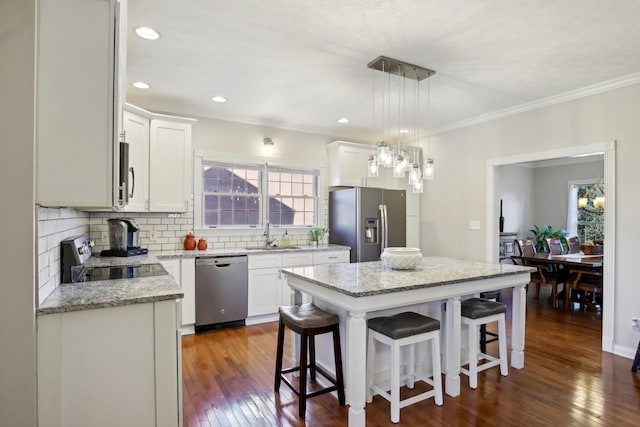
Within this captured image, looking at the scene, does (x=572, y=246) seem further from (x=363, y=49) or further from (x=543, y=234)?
(x=363, y=49)

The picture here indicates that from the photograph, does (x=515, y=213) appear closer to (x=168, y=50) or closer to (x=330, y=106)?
(x=330, y=106)

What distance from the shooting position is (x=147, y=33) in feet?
8.26

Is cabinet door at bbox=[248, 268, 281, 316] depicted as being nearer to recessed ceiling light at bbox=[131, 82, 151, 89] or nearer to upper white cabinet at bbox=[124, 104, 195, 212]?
upper white cabinet at bbox=[124, 104, 195, 212]

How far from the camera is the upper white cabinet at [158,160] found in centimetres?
361

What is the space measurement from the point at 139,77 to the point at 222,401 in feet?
9.59

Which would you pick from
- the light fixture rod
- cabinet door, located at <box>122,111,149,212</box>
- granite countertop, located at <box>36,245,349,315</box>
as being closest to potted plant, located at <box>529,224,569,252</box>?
the light fixture rod

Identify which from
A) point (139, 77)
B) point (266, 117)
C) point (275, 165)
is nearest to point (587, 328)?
point (275, 165)

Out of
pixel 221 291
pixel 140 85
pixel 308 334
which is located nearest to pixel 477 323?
pixel 308 334

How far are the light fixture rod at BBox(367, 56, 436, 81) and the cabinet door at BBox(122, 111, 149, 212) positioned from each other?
2387 millimetres

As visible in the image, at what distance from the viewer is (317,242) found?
507 centimetres

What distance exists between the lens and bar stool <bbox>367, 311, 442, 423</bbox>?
2.18 m

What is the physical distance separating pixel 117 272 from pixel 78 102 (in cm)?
129

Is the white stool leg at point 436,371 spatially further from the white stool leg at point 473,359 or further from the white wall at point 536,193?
the white wall at point 536,193

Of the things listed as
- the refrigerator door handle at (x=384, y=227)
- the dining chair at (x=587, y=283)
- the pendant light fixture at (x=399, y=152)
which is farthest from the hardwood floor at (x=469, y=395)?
the refrigerator door handle at (x=384, y=227)
